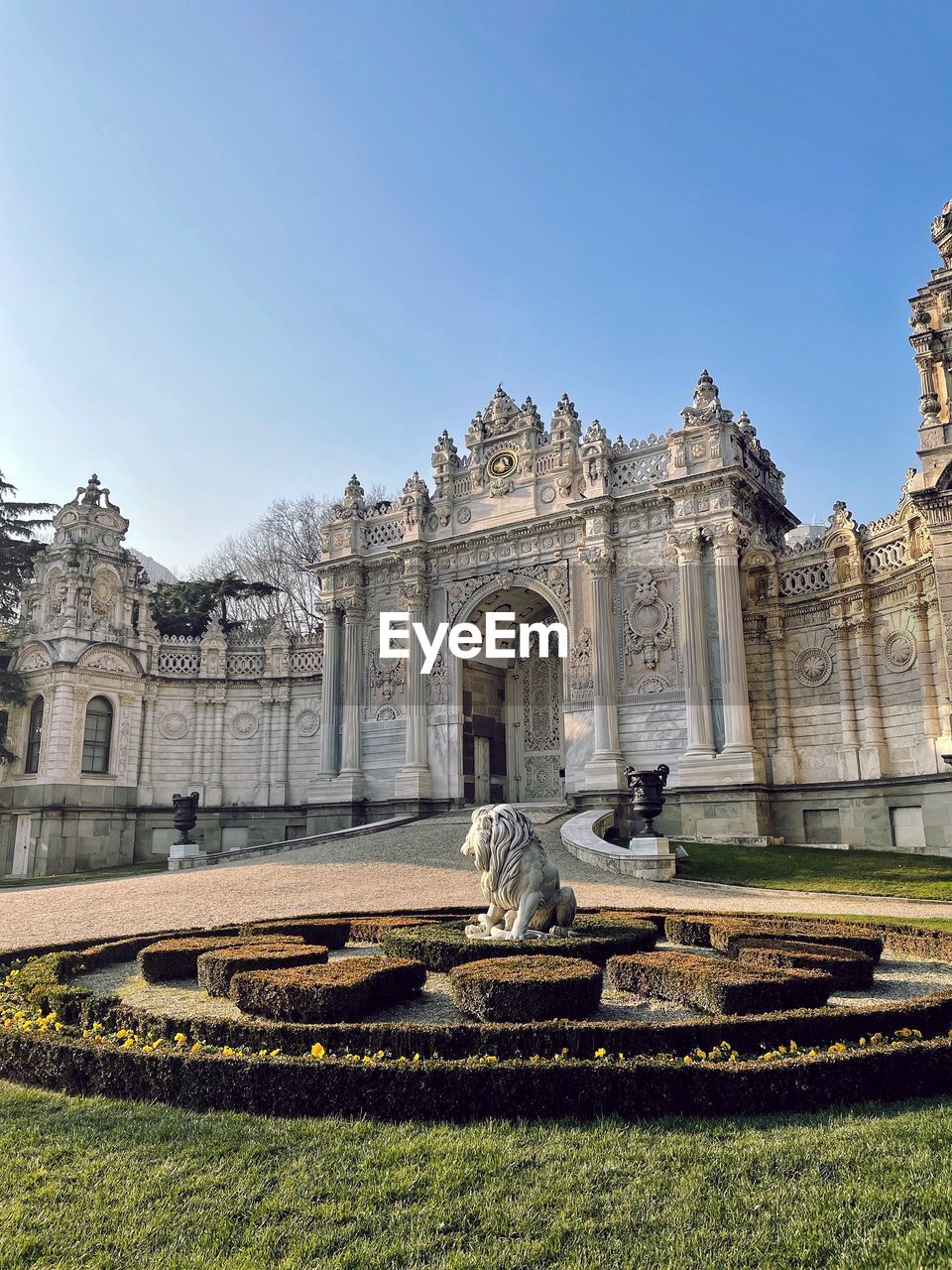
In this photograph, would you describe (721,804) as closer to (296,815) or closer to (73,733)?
(296,815)

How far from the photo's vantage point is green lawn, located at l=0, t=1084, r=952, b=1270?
12.3 feet

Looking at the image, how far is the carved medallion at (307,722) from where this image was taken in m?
34.0

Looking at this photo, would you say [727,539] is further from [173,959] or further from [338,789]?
[173,959]

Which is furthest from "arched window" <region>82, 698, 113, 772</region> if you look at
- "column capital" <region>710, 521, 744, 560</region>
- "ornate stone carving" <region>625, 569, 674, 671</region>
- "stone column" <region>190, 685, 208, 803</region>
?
"column capital" <region>710, 521, 744, 560</region>

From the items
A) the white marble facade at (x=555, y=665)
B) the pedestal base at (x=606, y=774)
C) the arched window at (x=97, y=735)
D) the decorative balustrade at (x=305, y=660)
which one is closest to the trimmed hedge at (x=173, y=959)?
the white marble facade at (x=555, y=665)

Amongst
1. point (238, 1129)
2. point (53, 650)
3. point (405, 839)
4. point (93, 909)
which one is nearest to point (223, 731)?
point (53, 650)

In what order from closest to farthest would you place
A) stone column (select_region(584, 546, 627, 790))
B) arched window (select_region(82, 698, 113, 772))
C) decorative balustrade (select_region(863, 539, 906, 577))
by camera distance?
decorative balustrade (select_region(863, 539, 906, 577)), stone column (select_region(584, 546, 627, 790)), arched window (select_region(82, 698, 113, 772))

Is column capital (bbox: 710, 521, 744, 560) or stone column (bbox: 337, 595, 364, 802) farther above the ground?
column capital (bbox: 710, 521, 744, 560)

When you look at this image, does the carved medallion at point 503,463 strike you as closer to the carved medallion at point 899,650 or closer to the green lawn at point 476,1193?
the carved medallion at point 899,650

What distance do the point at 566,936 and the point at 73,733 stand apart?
25.6 m

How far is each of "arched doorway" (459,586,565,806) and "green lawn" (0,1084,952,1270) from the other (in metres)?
26.1

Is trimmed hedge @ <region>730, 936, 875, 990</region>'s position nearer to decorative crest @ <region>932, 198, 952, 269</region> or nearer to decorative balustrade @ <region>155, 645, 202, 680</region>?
decorative crest @ <region>932, 198, 952, 269</region>

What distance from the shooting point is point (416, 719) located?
98.2 ft

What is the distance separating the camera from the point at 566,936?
30.7ft
